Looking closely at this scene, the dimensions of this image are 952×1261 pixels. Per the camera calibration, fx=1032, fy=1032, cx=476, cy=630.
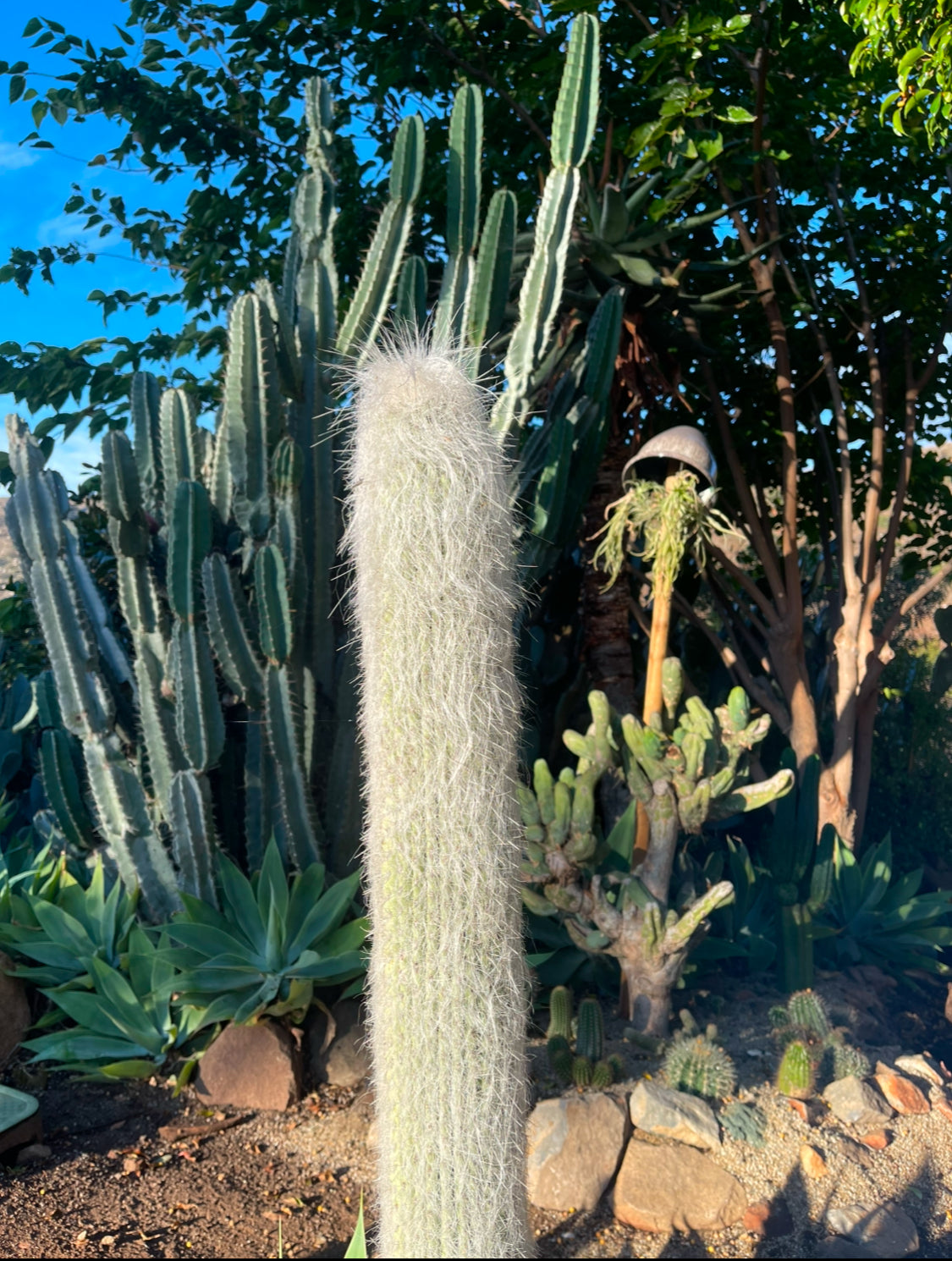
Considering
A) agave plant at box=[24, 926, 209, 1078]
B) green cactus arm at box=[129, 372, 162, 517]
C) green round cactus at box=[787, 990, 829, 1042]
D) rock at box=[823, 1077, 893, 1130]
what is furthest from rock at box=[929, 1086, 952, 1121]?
green cactus arm at box=[129, 372, 162, 517]

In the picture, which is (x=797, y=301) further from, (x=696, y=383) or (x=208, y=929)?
(x=208, y=929)

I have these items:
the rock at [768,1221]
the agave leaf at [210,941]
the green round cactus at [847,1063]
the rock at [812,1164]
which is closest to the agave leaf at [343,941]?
the agave leaf at [210,941]

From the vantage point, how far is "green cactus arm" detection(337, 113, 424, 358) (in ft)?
15.0

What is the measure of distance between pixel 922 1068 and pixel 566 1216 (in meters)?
1.84

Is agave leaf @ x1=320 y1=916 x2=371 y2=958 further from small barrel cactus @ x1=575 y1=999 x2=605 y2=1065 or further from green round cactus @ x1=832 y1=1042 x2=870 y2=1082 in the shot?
green round cactus @ x1=832 y1=1042 x2=870 y2=1082

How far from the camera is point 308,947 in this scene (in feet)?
12.6

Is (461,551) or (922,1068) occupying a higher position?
(461,551)

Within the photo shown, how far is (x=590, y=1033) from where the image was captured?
12.0 feet

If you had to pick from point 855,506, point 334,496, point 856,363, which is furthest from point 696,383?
point 334,496

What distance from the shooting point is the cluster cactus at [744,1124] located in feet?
11.0

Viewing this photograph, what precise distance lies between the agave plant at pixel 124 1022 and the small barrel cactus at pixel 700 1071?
5.69 feet

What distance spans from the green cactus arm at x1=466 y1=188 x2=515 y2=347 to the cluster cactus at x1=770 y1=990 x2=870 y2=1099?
303cm

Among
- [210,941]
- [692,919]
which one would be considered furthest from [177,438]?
[692,919]

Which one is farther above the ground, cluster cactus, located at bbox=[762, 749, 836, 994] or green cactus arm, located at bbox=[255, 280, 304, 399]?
green cactus arm, located at bbox=[255, 280, 304, 399]
